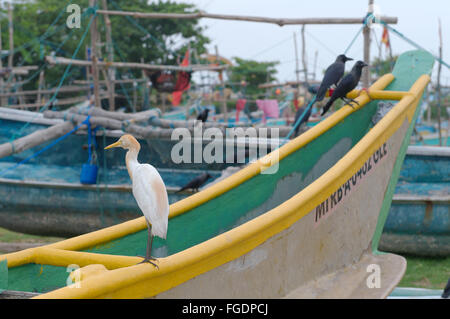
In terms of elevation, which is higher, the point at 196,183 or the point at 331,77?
the point at 331,77

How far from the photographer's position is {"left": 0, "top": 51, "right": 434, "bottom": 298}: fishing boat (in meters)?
2.80

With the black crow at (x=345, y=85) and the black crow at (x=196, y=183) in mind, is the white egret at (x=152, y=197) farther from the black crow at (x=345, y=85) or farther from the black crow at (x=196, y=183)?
the black crow at (x=196, y=183)

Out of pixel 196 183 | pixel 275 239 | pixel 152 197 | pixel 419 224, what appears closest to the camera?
pixel 152 197

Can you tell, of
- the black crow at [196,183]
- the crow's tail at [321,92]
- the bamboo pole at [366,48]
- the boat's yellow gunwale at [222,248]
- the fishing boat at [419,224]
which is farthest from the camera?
the black crow at [196,183]

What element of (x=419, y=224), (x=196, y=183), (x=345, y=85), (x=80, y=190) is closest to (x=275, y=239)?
(x=345, y=85)

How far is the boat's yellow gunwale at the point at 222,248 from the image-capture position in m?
2.49

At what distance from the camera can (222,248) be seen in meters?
2.92

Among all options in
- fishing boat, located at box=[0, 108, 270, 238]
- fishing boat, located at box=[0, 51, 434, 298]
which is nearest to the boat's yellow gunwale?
fishing boat, located at box=[0, 51, 434, 298]

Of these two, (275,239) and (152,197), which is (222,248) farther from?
(152,197)

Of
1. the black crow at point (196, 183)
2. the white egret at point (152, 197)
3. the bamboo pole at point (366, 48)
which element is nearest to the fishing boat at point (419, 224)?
the bamboo pole at point (366, 48)

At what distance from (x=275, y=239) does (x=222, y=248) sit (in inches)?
18.4

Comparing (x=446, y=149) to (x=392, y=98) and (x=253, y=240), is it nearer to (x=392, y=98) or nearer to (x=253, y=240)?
(x=392, y=98)

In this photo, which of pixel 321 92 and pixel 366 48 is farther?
pixel 366 48

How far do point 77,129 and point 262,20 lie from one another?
3.45 metres
